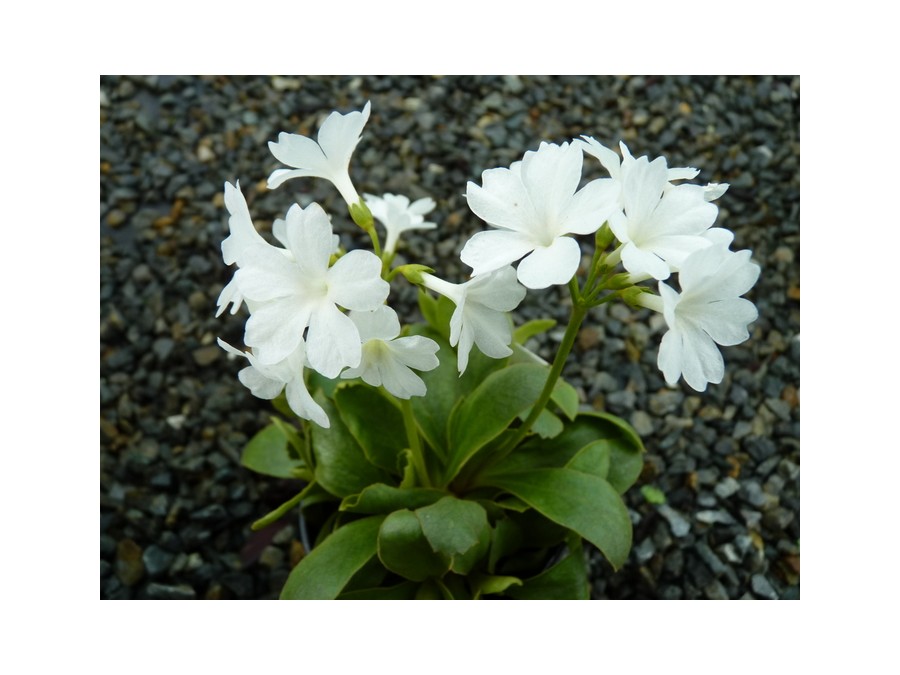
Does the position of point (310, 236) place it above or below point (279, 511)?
above

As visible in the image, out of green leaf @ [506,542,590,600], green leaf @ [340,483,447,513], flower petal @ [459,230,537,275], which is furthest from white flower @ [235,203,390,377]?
green leaf @ [506,542,590,600]

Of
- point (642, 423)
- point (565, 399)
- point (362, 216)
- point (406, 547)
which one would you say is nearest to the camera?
point (362, 216)

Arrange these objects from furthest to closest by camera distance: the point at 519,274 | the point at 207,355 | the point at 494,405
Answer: the point at 207,355, the point at 494,405, the point at 519,274

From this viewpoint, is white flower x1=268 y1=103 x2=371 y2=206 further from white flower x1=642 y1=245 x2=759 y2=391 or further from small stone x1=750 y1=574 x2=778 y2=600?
small stone x1=750 y1=574 x2=778 y2=600

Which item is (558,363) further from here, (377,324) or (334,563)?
(334,563)

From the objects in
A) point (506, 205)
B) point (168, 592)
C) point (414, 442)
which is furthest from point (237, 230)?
point (168, 592)

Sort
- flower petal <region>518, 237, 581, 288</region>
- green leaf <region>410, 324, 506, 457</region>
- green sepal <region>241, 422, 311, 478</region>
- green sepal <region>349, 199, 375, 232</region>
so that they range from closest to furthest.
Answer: flower petal <region>518, 237, 581, 288</region>, green sepal <region>349, 199, 375, 232</region>, green leaf <region>410, 324, 506, 457</region>, green sepal <region>241, 422, 311, 478</region>
